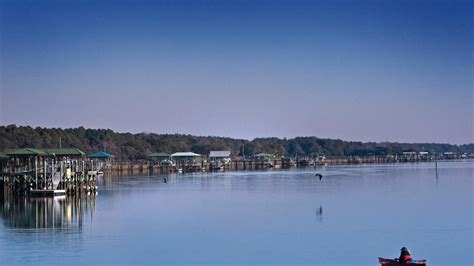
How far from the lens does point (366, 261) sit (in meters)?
26.0

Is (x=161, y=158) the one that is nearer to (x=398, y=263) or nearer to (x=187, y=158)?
(x=187, y=158)

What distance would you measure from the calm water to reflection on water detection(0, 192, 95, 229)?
2.4 inches

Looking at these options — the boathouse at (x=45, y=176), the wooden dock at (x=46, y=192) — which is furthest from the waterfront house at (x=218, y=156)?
the wooden dock at (x=46, y=192)

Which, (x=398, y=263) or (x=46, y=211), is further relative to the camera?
(x=46, y=211)

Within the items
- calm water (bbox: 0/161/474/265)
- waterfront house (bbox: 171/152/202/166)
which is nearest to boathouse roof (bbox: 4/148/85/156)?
calm water (bbox: 0/161/474/265)

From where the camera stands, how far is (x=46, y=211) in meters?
41.5

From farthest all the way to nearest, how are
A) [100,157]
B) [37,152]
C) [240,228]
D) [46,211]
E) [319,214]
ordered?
1. [100,157]
2. [37,152]
3. [46,211]
4. [319,214]
5. [240,228]

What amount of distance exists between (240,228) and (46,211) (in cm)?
1302

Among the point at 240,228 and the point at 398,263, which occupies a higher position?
the point at 240,228

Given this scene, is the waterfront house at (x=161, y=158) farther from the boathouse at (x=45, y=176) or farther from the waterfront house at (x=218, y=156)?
the boathouse at (x=45, y=176)

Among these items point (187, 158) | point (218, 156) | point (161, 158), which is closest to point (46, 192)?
point (187, 158)

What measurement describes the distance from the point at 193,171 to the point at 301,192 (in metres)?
60.9

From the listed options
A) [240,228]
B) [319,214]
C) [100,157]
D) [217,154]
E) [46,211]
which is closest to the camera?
[240,228]

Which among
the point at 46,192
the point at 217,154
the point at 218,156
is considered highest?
the point at 217,154
